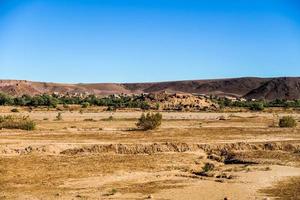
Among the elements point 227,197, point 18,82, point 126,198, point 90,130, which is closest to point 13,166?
point 126,198

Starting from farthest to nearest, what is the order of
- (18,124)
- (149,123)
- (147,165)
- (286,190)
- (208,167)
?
(149,123)
(18,124)
(147,165)
(208,167)
(286,190)

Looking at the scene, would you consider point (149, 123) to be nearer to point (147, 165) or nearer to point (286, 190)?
point (147, 165)

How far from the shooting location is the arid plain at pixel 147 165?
1967cm

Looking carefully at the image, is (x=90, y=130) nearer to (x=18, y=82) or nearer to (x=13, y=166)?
(x=13, y=166)

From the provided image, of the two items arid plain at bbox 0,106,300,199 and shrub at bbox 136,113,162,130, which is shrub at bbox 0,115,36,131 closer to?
arid plain at bbox 0,106,300,199

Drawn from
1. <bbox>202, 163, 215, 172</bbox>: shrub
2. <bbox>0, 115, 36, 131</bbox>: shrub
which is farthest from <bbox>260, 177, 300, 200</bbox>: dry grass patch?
<bbox>0, 115, 36, 131</bbox>: shrub

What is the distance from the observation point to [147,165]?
25234 mm

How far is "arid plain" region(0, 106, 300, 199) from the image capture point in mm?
19672

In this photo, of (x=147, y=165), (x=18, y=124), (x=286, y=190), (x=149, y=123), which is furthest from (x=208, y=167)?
(x=18, y=124)

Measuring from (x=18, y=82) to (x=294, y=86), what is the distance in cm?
8566

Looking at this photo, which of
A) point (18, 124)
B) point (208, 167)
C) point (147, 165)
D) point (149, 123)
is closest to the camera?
point (208, 167)

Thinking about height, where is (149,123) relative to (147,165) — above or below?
above

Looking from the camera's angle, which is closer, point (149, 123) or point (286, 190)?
point (286, 190)

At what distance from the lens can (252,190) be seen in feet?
64.8
